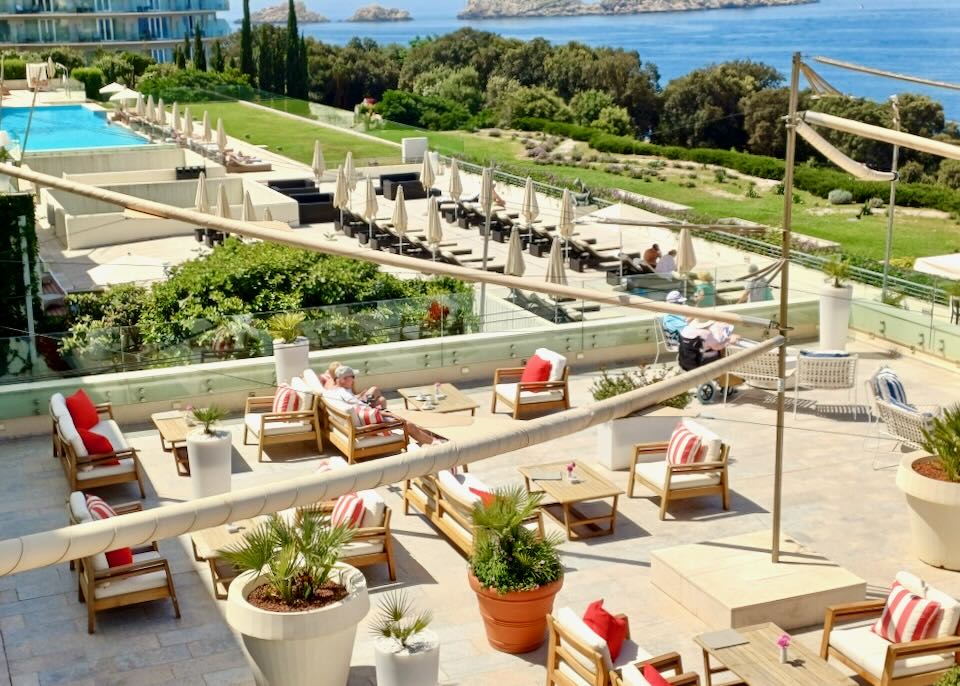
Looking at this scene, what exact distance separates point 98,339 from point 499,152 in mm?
45787

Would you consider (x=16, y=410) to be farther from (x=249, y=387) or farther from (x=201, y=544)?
(x=201, y=544)

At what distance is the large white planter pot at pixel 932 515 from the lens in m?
10.8

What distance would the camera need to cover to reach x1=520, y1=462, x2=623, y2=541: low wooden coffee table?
456 inches

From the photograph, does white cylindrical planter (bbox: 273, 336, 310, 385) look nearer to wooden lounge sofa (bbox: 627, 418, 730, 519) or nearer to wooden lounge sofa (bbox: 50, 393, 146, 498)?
wooden lounge sofa (bbox: 50, 393, 146, 498)

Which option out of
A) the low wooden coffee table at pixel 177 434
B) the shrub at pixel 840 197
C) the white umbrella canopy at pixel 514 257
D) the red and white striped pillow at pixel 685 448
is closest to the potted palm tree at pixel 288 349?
the low wooden coffee table at pixel 177 434

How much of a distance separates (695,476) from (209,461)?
183 inches

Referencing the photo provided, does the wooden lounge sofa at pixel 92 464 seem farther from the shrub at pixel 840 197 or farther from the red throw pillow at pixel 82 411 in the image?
the shrub at pixel 840 197

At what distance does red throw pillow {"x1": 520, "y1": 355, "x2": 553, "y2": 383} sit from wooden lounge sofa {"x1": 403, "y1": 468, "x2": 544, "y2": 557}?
11.7 feet

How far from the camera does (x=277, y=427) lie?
13.9m

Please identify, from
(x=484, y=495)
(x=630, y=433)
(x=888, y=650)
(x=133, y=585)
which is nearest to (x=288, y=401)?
(x=630, y=433)

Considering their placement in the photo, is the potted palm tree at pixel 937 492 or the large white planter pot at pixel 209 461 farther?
the large white planter pot at pixel 209 461

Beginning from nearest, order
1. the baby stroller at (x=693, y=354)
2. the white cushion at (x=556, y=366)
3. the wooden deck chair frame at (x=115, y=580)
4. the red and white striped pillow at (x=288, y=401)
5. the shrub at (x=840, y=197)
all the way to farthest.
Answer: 1. the wooden deck chair frame at (x=115, y=580)
2. the red and white striped pillow at (x=288, y=401)
3. the white cushion at (x=556, y=366)
4. the baby stroller at (x=693, y=354)
5. the shrub at (x=840, y=197)

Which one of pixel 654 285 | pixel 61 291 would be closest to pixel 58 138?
pixel 61 291

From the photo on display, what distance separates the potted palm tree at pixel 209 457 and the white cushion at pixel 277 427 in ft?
4.51
